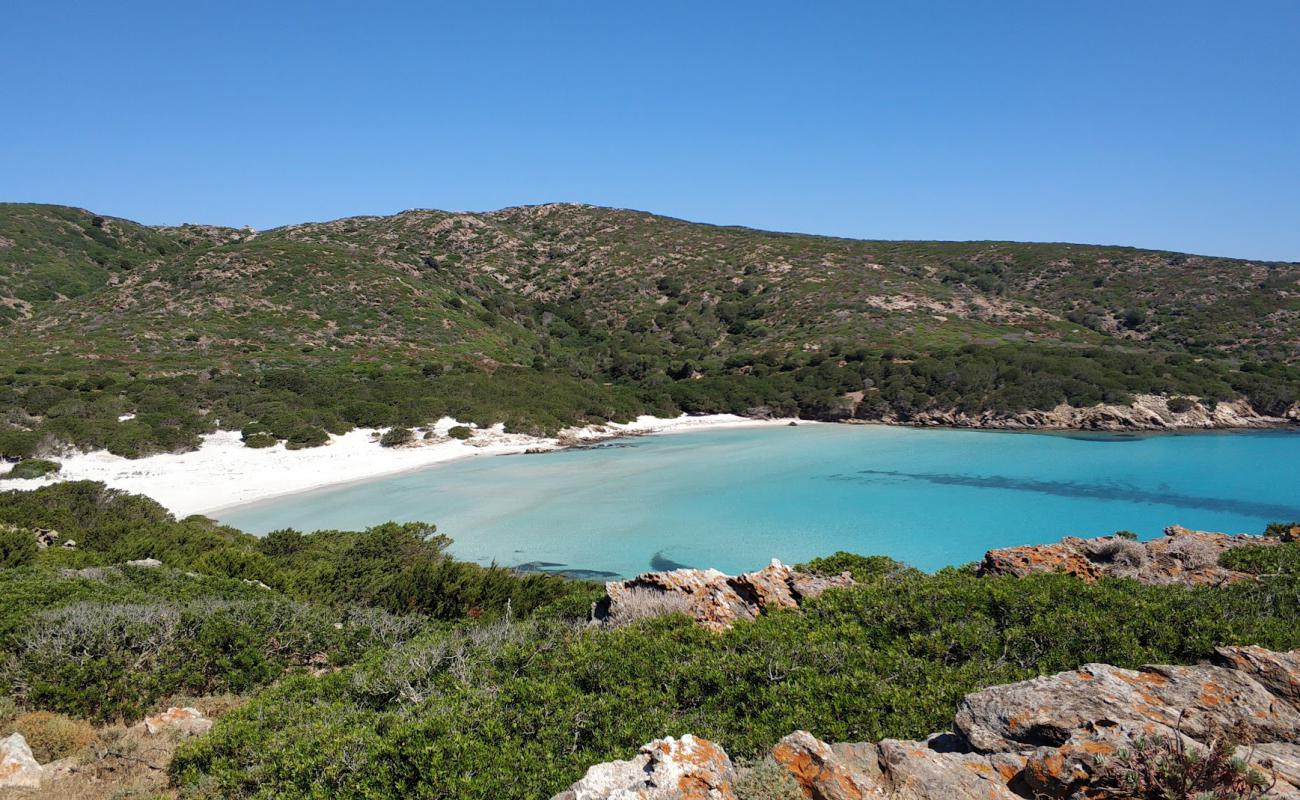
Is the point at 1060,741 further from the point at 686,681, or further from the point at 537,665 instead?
the point at 537,665

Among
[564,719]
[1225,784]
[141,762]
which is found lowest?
[141,762]

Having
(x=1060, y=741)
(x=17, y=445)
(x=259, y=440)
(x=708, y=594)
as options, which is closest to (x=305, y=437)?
(x=259, y=440)

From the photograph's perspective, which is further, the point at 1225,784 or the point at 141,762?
the point at 141,762

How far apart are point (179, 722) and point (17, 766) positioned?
1.18 metres

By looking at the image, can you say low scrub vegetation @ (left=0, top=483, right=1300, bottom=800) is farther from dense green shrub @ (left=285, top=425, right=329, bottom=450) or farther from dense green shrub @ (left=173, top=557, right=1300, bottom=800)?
dense green shrub @ (left=285, top=425, right=329, bottom=450)

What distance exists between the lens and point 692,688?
465cm

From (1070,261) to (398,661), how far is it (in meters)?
87.0

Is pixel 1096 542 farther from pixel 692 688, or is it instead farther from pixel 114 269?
pixel 114 269

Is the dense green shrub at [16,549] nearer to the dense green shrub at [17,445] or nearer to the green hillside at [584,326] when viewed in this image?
the dense green shrub at [17,445]

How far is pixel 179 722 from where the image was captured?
5.48 meters

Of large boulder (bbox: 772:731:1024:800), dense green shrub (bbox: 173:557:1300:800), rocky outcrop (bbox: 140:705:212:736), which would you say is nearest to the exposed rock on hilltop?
large boulder (bbox: 772:731:1024:800)

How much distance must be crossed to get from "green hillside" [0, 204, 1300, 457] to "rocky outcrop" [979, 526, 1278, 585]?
2692 centimetres

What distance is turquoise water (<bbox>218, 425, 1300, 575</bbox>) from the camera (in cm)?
1647

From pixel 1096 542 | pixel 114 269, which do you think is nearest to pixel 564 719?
pixel 1096 542
